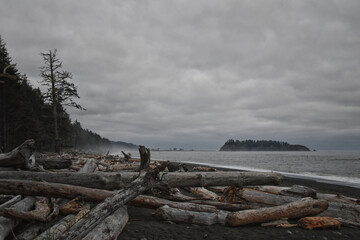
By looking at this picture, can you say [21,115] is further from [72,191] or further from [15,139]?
[72,191]

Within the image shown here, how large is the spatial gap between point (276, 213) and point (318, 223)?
0.83 meters

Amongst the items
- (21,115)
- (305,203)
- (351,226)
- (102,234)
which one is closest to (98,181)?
(102,234)

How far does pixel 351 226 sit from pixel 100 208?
5.26m

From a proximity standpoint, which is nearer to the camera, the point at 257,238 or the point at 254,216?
the point at 257,238

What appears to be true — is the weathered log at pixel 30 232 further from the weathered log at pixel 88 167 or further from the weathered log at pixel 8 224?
the weathered log at pixel 88 167

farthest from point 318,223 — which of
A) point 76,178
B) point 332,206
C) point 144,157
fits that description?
point 76,178

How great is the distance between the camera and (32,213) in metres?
3.87

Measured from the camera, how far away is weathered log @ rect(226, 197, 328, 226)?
4.80m

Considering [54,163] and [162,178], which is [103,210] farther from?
[54,163]

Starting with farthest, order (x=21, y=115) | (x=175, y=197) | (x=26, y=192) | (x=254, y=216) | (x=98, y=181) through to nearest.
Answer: (x=21, y=115), (x=175, y=197), (x=98, y=181), (x=254, y=216), (x=26, y=192)

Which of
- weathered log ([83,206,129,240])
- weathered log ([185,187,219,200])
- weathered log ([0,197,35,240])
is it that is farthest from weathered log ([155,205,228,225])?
weathered log ([185,187,219,200])

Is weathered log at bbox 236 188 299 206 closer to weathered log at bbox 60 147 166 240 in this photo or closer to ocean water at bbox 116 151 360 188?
weathered log at bbox 60 147 166 240

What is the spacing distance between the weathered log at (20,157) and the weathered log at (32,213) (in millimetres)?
1819

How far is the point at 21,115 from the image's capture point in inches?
1172
